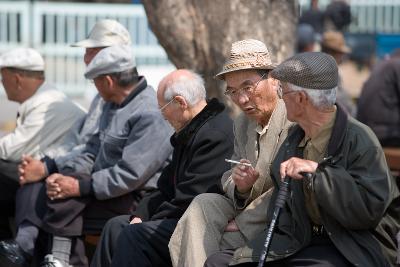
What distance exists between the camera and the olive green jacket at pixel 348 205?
4.36 m

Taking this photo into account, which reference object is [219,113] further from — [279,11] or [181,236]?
[279,11]

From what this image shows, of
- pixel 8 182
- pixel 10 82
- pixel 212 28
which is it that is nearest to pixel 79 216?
pixel 8 182

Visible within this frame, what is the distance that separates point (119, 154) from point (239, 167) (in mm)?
1550

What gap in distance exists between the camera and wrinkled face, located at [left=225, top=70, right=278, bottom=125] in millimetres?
5125

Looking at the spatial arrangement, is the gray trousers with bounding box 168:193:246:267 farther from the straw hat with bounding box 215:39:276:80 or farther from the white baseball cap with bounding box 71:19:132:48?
the white baseball cap with bounding box 71:19:132:48

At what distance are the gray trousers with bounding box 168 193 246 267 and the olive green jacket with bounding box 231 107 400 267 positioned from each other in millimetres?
300

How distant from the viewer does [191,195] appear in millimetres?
5453

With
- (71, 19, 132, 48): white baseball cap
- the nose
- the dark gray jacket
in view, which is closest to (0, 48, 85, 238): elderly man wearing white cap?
(71, 19, 132, 48): white baseball cap

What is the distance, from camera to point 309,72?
4.52 metres

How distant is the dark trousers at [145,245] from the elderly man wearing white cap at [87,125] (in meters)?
1.45

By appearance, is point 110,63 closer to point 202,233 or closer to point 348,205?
point 202,233

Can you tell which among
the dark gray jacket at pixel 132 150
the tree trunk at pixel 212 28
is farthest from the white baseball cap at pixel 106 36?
the dark gray jacket at pixel 132 150

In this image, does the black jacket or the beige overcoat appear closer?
the beige overcoat

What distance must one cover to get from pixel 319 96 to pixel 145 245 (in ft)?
4.65
